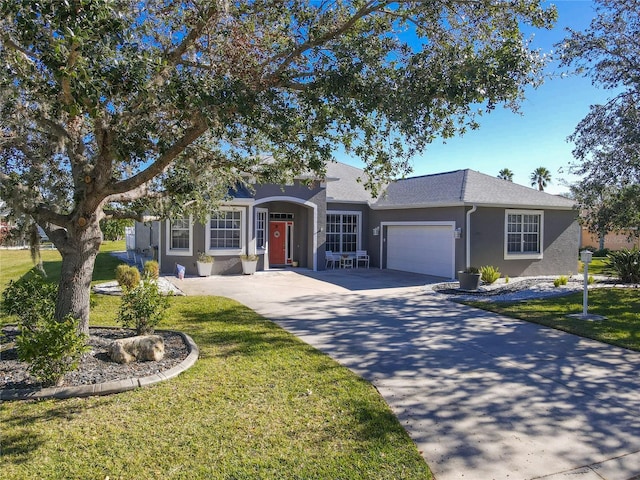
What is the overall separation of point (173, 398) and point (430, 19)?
6159 mm

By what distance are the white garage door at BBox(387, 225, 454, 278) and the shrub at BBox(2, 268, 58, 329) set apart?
529 inches

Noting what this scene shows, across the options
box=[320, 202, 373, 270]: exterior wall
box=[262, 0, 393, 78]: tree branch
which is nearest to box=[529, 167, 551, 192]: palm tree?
box=[320, 202, 373, 270]: exterior wall

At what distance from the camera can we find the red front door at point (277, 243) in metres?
19.7

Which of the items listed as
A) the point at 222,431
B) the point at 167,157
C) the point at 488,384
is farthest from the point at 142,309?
the point at 488,384

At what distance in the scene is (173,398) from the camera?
4820 mm

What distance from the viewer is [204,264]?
1602cm

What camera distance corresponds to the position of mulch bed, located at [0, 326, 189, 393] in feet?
16.6

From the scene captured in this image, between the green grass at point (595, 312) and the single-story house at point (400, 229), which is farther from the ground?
the single-story house at point (400, 229)

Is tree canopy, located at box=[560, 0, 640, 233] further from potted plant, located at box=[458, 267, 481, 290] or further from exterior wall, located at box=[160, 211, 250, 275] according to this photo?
exterior wall, located at box=[160, 211, 250, 275]

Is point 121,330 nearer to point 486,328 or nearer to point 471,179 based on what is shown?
point 486,328

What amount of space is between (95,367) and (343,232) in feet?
51.6

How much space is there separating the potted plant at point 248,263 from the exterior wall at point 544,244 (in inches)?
329

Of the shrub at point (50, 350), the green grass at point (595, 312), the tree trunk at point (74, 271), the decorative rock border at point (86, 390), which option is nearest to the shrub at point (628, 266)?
the green grass at point (595, 312)

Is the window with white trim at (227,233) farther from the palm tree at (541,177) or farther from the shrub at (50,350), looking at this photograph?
the palm tree at (541,177)
